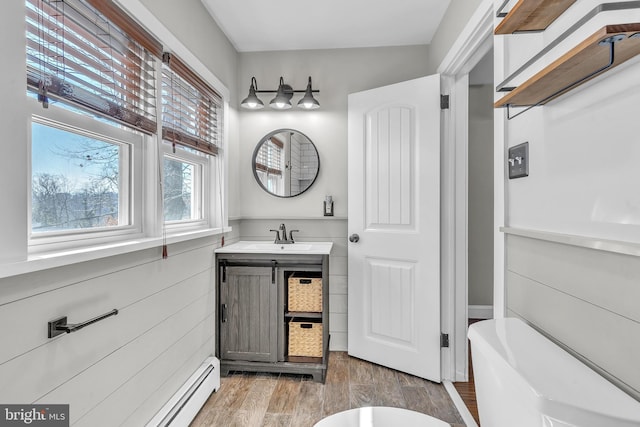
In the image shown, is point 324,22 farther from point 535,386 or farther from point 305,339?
point 535,386

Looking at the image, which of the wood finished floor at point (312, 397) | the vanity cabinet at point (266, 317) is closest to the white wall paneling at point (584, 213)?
the wood finished floor at point (312, 397)

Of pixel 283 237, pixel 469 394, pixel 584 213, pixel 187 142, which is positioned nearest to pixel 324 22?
pixel 187 142

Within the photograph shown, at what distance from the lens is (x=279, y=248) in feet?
7.98

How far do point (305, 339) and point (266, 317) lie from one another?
32cm

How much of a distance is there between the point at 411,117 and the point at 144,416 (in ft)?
7.49

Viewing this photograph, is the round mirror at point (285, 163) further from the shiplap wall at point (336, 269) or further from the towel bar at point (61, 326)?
the towel bar at point (61, 326)

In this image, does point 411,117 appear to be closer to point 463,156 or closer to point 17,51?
point 463,156

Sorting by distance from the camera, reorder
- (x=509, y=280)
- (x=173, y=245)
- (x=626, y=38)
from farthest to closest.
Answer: (x=173, y=245) → (x=509, y=280) → (x=626, y=38)

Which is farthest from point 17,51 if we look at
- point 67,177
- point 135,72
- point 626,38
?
point 626,38

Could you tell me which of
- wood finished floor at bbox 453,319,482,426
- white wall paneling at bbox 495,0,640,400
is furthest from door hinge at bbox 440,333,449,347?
white wall paneling at bbox 495,0,640,400

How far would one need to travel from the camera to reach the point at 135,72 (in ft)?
4.83

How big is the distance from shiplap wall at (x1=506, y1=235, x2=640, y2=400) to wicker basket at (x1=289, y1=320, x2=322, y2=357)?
1407 millimetres

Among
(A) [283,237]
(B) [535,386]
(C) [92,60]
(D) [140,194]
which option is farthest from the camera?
(A) [283,237]

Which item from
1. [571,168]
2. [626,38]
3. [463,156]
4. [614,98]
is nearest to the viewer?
[626,38]
